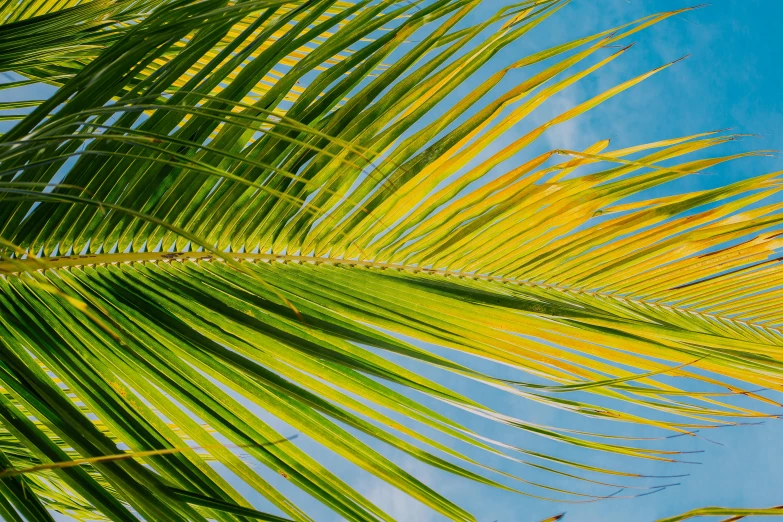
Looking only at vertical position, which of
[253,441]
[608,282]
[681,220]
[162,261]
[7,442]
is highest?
[681,220]

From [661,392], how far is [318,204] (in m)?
0.63

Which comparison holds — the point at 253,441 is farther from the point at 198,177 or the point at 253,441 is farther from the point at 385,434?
the point at 198,177

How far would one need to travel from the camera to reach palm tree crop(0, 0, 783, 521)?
2.80ft

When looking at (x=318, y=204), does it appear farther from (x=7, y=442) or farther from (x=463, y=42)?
(x=7, y=442)

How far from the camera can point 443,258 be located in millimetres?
1274

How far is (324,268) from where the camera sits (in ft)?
3.89

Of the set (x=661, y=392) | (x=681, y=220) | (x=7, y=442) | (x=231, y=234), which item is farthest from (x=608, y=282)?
(x=7, y=442)

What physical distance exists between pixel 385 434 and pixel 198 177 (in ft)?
1.55

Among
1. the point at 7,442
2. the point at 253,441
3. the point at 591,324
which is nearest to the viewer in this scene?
the point at 253,441

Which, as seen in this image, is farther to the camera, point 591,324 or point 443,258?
point 443,258

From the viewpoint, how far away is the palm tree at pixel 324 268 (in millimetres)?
853

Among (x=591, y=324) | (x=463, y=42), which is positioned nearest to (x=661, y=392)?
(x=591, y=324)

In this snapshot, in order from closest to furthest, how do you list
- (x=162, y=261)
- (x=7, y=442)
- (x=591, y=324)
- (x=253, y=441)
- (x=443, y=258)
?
(x=253, y=441) < (x=591, y=324) < (x=162, y=261) < (x=443, y=258) < (x=7, y=442)

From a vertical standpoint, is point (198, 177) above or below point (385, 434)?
above
